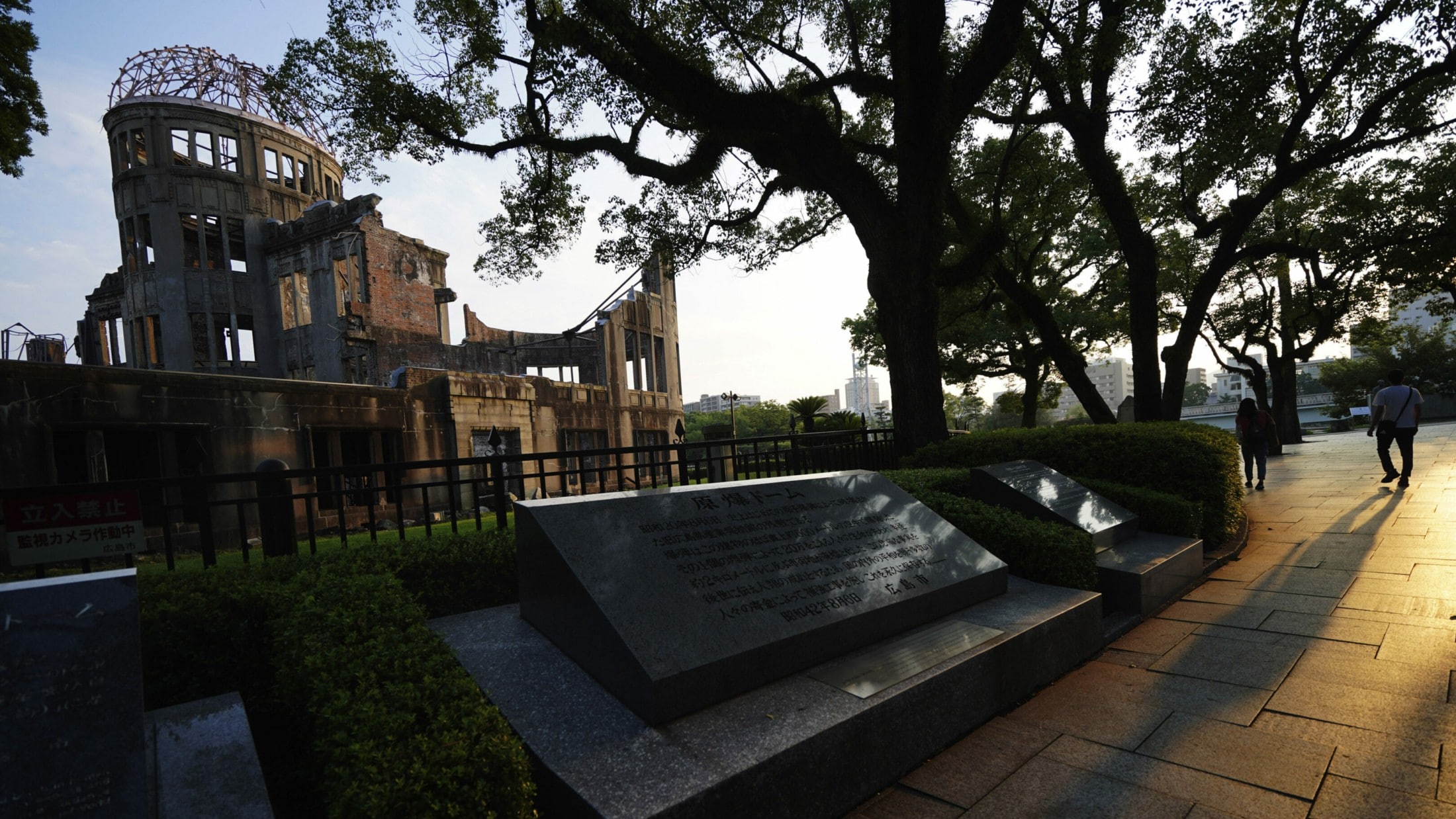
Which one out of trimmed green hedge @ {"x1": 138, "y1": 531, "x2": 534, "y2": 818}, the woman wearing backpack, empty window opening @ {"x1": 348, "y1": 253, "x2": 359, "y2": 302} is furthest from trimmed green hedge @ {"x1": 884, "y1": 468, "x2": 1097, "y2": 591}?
empty window opening @ {"x1": 348, "y1": 253, "x2": 359, "y2": 302}

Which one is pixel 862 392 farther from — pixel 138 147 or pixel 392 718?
pixel 392 718

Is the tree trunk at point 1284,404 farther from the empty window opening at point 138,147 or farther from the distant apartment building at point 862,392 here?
the distant apartment building at point 862,392

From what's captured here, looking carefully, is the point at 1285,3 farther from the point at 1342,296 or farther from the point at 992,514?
the point at 1342,296

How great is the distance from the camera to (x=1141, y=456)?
25.1ft

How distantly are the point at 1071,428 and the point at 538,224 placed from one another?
9969mm

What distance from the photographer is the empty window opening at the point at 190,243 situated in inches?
1015

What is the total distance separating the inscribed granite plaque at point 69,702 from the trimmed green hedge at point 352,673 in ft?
1.81

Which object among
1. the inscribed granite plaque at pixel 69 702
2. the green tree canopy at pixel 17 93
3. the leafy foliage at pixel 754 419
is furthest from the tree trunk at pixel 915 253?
the leafy foliage at pixel 754 419

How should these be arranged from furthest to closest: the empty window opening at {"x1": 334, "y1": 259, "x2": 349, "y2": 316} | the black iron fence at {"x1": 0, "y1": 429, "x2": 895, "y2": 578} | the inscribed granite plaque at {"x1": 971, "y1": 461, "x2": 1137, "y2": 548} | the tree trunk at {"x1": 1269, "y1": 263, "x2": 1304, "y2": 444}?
the empty window opening at {"x1": 334, "y1": 259, "x2": 349, "y2": 316} → the tree trunk at {"x1": 1269, "y1": 263, "x2": 1304, "y2": 444} → the inscribed granite plaque at {"x1": 971, "y1": 461, "x2": 1137, "y2": 548} → the black iron fence at {"x1": 0, "y1": 429, "x2": 895, "y2": 578}

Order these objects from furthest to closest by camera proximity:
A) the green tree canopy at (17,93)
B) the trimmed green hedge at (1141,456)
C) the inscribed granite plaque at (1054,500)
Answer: the green tree canopy at (17,93) → the trimmed green hedge at (1141,456) → the inscribed granite plaque at (1054,500)

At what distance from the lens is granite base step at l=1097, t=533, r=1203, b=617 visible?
5086 millimetres

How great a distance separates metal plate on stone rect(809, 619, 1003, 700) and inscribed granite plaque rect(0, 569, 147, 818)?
101 inches

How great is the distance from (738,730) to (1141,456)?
22.6 feet

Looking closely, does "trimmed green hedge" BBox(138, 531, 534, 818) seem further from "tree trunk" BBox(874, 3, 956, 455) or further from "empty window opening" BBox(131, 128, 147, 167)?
"empty window opening" BBox(131, 128, 147, 167)
